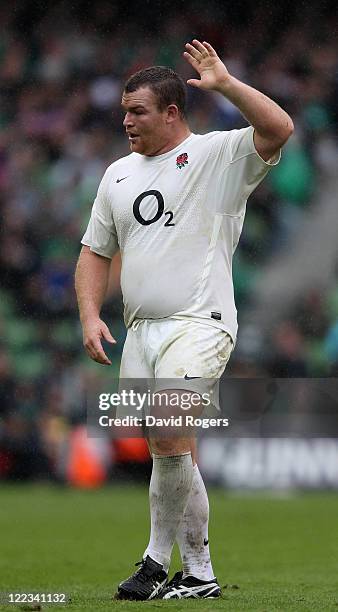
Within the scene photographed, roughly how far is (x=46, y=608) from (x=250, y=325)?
33.8 feet

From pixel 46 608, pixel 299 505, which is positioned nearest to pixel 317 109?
pixel 299 505

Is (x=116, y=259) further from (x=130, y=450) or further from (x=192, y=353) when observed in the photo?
(x=192, y=353)

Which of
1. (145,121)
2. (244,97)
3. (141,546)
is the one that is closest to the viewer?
(244,97)

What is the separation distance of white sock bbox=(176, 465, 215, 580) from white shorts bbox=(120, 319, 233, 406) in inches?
19.2

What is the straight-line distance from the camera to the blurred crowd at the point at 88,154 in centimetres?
1471

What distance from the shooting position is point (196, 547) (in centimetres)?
541

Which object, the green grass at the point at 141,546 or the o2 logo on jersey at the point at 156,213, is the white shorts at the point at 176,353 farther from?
the green grass at the point at 141,546

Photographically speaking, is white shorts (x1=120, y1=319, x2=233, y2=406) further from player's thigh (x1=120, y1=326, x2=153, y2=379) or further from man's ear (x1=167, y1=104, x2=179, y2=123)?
man's ear (x1=167, y1=104, x2=179, y2=123)

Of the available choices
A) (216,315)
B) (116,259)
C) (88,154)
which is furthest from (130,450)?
(216,315)

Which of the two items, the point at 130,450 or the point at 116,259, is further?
the point at 116,259

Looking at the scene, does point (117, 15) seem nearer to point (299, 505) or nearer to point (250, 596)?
point (299, 505)

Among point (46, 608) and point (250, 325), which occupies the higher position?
point (250, 325)

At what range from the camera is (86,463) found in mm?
14016

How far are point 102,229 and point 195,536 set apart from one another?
1.42 m
